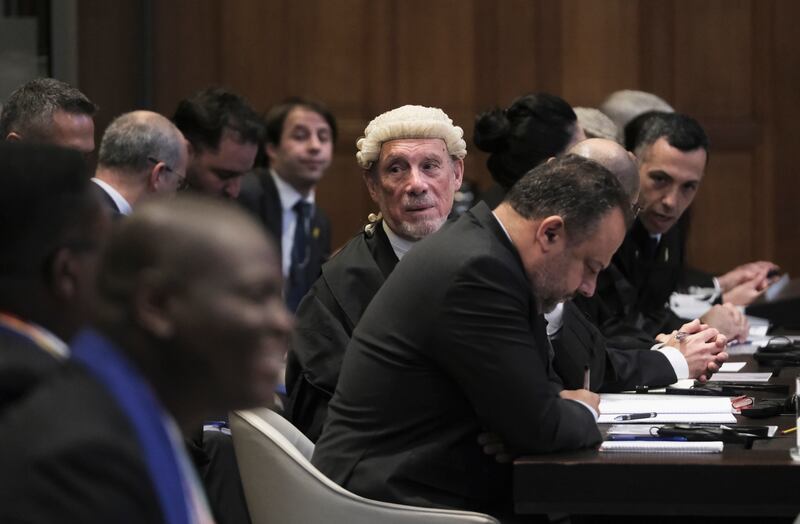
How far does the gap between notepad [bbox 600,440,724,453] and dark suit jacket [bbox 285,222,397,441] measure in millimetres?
1032

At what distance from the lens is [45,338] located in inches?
74.4

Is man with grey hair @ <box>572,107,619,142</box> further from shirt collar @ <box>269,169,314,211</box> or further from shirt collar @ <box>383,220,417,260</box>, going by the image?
shirt collar @ <box>269,169,314,211</box>

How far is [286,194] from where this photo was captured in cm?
743

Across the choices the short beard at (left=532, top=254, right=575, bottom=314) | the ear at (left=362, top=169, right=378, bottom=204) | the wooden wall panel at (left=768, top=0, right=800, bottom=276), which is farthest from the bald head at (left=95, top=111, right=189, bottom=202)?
the wooden wall panel at (left=768, top=0, right=800, bottom=276)

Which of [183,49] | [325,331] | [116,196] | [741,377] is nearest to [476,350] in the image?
[325,331]

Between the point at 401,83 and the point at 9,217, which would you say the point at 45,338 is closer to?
the point at 9,217

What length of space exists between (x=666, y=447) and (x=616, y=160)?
1729 millimetres

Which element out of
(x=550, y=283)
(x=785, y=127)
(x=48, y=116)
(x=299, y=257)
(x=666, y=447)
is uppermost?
(x=48, y=116)

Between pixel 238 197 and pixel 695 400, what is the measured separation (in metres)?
3.74

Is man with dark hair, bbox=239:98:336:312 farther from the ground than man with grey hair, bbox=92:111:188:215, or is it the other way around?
man with grey hair, bbox=92:111:188:215

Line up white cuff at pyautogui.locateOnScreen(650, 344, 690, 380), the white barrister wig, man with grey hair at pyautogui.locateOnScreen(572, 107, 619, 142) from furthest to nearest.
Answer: man with grey hair at pyautogui.locateOnScreen(572, 107, 619, 142) → the white barrister wig → white cuff at pyautogui.locateOnScreen(650, 344, 690, 380)

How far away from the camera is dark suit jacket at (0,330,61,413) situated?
1.91 m

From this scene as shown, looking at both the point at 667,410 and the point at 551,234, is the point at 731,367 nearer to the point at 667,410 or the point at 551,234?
the point at 667,410

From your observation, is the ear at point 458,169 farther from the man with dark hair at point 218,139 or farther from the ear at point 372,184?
the man with dark hair at point 218,139
